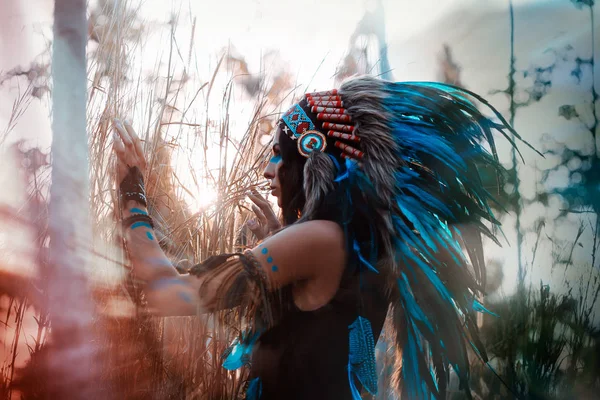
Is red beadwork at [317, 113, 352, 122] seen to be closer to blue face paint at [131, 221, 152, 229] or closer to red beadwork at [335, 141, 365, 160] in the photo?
red beadwork at [335, 141, 365, 160]

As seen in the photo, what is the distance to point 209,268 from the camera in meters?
1.03

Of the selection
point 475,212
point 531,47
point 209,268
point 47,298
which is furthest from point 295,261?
point 531,47

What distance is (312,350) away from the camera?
107 centimetres

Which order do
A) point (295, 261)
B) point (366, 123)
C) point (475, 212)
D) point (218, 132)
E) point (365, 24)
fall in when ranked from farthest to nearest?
point (365, 24) → point (218, 132) → point (475, 212) → point (366, 123) → point (295, 261)

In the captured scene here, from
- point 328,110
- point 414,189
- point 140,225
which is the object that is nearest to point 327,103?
point 328,110

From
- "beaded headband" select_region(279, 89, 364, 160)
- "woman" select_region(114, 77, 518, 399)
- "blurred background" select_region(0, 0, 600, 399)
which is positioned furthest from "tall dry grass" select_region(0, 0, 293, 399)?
"beaded headband" select_region(279, 89, 364, 160)

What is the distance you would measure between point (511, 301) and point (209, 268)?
102 cm

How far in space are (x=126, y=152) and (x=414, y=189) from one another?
2.20 ft

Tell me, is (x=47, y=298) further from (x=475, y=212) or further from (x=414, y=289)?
(x=475, y=212)

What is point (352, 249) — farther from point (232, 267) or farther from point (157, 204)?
point (157, 204)

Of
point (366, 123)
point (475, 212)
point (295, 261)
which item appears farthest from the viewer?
point (475, 212)

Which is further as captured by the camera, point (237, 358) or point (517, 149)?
point (517, 149)

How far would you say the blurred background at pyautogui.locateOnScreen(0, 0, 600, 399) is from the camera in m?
1.25

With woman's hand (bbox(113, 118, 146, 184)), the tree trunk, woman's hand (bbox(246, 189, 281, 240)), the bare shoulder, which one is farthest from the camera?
woman's hand (bbox(246, 189, 281, 240))
